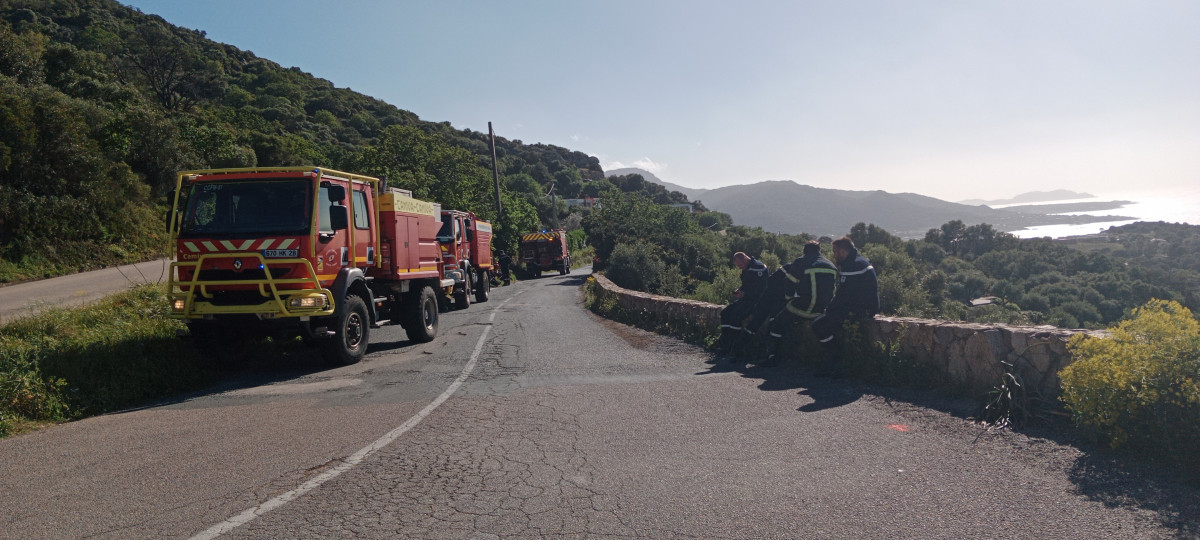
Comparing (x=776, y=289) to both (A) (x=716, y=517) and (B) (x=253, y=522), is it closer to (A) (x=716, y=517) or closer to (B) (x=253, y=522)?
(A) (x=716, y=517)

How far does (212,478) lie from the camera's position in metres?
4.51

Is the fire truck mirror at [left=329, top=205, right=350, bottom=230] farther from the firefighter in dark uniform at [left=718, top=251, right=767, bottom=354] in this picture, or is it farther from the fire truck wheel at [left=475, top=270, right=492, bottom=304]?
the fire truck wheel at [left=475, top=270, right=492, bottom=304]

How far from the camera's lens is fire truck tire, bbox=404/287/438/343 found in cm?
1166

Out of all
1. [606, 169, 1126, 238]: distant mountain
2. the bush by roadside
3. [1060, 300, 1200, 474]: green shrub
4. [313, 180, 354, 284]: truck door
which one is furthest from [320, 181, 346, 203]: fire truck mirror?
[606, 169, 1126, 238]: distant mountain

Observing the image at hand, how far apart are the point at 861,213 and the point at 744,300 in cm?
8548

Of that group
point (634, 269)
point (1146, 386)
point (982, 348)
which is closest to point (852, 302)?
point (982, 348)

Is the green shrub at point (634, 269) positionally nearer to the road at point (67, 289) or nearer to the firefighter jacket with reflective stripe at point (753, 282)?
the road at point (67, 289)

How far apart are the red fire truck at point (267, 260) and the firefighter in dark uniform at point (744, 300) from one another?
5.56m

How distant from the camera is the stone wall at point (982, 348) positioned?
5488 mm

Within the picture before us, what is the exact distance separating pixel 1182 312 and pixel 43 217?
2602 centimetres

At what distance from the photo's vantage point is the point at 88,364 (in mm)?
7809

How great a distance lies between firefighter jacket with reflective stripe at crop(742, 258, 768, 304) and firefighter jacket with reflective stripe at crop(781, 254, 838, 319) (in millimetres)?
833

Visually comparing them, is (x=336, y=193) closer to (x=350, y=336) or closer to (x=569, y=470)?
(x=350, y=336)

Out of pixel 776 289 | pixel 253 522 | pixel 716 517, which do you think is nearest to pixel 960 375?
pixel 776 289
